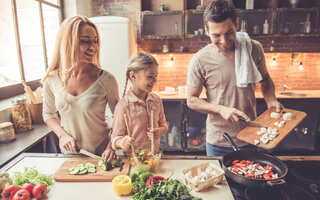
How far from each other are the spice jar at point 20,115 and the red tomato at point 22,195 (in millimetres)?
1441

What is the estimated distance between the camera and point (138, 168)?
1282mm

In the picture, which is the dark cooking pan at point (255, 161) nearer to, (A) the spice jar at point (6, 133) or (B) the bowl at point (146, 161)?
(B) the bowl at point (146, 161)

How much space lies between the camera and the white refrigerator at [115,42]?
3.64 meters

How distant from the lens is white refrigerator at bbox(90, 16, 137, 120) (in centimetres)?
364

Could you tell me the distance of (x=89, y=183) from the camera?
1.27m

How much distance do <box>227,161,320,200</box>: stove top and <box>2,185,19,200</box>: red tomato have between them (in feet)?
3.47

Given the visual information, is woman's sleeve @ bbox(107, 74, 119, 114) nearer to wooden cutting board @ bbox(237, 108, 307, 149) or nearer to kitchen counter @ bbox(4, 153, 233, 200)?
kitchen counter @ bbox(4, 153, 233, 200)

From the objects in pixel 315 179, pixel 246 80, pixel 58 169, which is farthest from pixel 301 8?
pixel 58 169

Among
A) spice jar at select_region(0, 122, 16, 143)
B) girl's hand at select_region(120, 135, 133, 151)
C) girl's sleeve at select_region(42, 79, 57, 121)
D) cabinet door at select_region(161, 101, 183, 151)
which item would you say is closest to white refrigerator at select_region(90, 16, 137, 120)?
cabinet door at select_region(161, 101, 183, 151)

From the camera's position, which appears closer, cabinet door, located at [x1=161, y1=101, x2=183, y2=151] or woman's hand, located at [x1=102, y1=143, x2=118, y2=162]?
woman's hand, located at [x1=102, y1=143, x2=118, y2=162]

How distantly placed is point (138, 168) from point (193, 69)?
90cm

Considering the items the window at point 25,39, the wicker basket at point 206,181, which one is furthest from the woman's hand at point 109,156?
the window at point 25,39

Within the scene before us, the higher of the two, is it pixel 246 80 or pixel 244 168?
pixel 246 80

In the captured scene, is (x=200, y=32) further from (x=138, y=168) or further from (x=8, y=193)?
(x=8, y=193)
